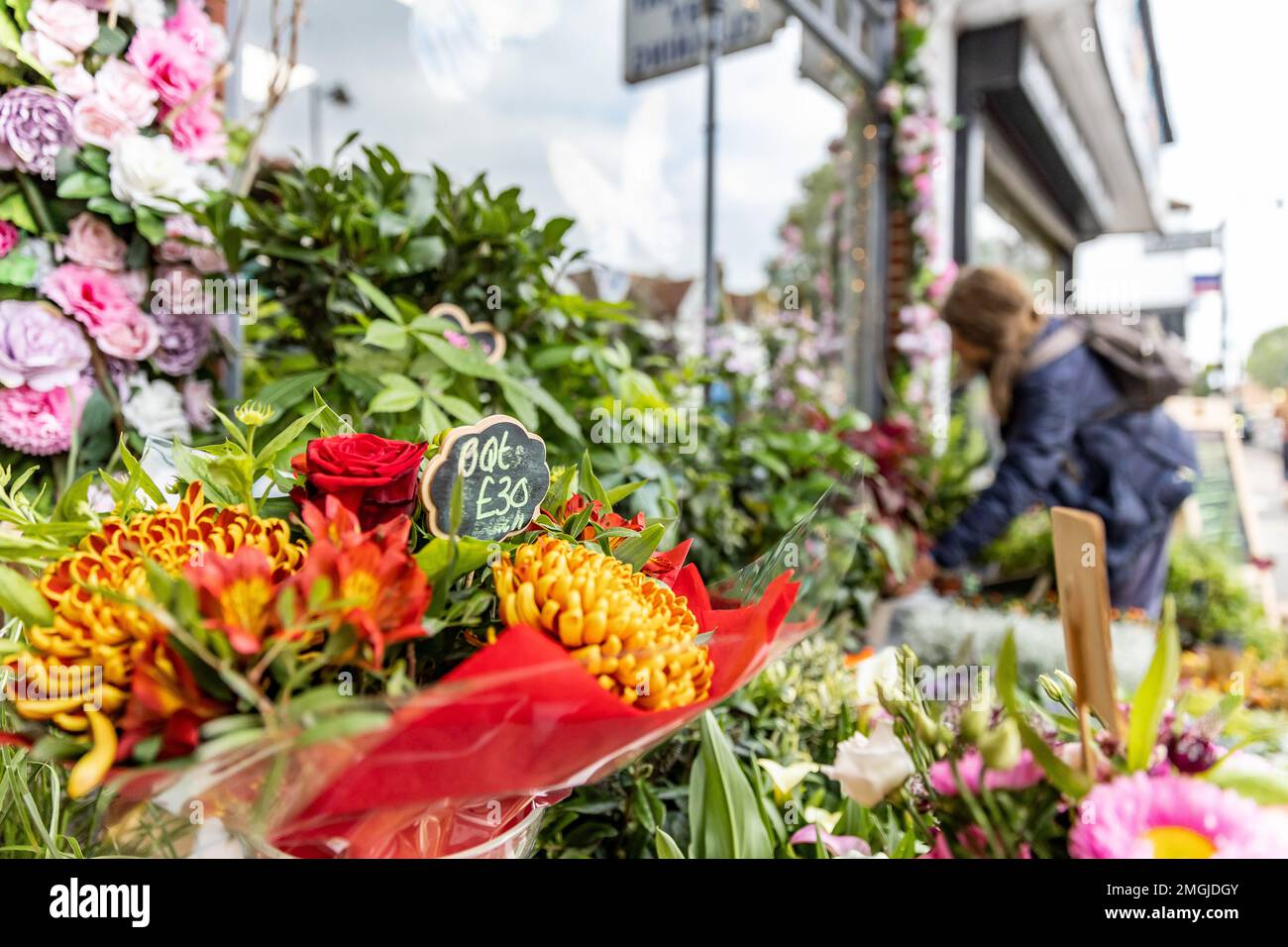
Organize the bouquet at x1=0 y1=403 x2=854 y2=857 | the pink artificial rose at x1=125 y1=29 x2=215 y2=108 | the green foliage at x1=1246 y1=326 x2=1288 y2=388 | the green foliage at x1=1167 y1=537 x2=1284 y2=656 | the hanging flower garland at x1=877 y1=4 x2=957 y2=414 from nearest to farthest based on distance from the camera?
the bouquet at x1=0 y1=403 x2=854 y2=857, the pink artificial rose at x1=125 y1=29 x2=215 y2=108, the green foliage at x1=1167 y1=537 x2=1284 y2=656, the hanging flower garland at x1=877 y1=4 x2=957 y2=414, the green foliage at x1=1246 y1=326 x2=1288 y2=388

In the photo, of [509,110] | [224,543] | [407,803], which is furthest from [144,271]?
[509,110]

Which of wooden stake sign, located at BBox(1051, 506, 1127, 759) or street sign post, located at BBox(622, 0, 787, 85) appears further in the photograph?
street sign post, located at BBox(622, 0, 787, 85)

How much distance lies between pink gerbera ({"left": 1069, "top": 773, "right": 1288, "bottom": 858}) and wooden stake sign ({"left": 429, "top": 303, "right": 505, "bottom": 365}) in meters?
0.86

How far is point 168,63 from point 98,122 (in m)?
0.12

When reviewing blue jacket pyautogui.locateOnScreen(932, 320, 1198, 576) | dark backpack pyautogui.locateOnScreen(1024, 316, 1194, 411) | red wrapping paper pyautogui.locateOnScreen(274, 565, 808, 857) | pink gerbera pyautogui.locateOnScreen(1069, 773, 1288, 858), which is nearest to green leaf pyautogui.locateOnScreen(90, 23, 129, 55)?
red wrapping paper pyautogui.locateOnScreen(274, 565, 808, 857)

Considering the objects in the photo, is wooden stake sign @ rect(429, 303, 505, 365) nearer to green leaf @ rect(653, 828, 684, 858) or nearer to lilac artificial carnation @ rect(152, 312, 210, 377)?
lilac artificial carnation @ rect(152, 312, 210, 377)

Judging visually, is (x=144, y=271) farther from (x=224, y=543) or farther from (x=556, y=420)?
(x=224, y=543)

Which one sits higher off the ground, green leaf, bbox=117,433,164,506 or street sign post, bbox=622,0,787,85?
street sign post, bbox=622,0,787,85

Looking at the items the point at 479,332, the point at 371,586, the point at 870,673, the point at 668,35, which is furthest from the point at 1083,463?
the point at 371,586

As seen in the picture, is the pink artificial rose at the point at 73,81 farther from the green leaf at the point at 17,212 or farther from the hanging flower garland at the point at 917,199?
the hanging flower garland at the point at 917,199

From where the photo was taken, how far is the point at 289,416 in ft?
3.49

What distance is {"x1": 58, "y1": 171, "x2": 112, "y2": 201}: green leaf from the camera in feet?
3.17

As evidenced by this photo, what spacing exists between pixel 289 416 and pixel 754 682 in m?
0.69

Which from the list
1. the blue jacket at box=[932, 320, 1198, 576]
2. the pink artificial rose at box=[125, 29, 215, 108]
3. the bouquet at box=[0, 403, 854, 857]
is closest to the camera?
the bouquet at box=[0, 403, 854, 857]
